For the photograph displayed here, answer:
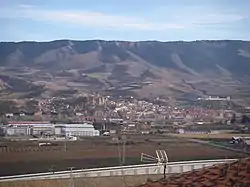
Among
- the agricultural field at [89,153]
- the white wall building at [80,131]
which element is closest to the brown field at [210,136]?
the agricultural field at [89,153]

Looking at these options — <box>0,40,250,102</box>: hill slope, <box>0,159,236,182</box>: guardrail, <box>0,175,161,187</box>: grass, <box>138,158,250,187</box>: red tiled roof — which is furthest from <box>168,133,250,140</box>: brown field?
<box>0,40,250,102</box>: hill slope

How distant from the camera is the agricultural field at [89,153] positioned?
35.6 ft

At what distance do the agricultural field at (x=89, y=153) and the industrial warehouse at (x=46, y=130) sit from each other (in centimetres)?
157

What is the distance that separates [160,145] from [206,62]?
1511 inches

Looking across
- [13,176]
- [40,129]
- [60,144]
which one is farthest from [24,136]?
[13,176]

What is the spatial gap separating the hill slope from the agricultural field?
16.9 m

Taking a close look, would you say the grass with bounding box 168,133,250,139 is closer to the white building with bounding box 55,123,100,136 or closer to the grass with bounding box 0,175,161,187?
the white building with bounding box 55,123,100,136

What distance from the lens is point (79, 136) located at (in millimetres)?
16688

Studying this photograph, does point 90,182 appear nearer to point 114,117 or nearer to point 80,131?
point 80,131

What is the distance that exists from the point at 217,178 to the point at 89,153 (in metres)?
10.8

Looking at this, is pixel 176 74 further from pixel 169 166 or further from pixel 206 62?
pixel 169 166

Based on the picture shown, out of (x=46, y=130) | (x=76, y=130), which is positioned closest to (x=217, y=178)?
(x=46, y=130)

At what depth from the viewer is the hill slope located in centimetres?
3609

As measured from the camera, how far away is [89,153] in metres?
12.7
